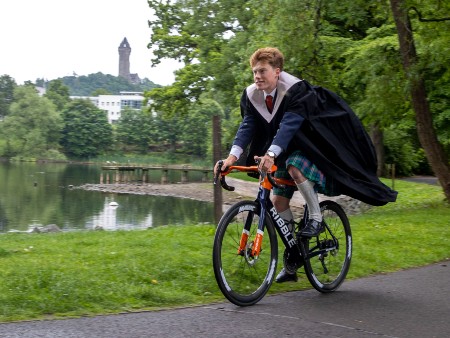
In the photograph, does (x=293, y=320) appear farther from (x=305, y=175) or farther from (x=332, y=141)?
(x=332, y=141)

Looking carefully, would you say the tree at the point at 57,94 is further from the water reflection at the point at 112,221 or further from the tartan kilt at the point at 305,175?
the tartan kilt at the point at 305,175

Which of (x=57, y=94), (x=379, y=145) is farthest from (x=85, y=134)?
(x=379, y=145)

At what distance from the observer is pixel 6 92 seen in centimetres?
16188

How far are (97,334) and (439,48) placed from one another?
1138 cm

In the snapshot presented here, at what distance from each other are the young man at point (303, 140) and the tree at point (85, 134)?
122976mm

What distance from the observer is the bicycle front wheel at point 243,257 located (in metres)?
5.38

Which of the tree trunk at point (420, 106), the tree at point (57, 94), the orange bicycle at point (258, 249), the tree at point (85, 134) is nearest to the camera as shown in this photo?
the orange bicycle at point (258, 249)

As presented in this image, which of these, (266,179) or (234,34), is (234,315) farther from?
(234,34)

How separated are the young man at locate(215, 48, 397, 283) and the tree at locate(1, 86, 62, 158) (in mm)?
119611

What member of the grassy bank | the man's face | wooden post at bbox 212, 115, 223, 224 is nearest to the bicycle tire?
the grassy bank

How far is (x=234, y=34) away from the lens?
39.4 metres

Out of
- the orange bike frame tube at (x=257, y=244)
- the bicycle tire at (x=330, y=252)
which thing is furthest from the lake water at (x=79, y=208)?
the orange bike frame tube at (x=257, y=244)

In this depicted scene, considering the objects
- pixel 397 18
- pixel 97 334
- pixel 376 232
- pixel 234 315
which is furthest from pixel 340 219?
pixel 397 18

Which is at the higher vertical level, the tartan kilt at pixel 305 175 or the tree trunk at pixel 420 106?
the tree trunk at pixel 420 106
